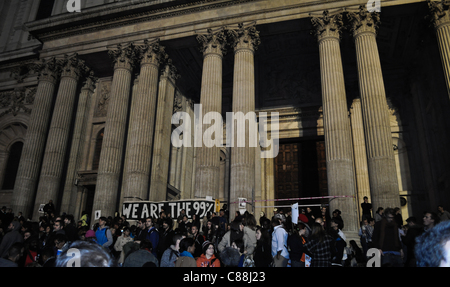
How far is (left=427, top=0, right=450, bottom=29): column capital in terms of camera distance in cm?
1769

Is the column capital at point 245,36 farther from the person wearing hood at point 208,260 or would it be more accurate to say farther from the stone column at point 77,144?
the person wearing hood at point 208,260

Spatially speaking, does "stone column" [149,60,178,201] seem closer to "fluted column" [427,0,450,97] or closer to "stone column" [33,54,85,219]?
"stone column" [33,54,85,219]

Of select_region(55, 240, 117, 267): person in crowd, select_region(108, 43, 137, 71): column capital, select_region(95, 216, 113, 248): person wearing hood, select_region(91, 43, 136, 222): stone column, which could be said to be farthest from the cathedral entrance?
select_region(55, 240, 117, 267): person in crowd

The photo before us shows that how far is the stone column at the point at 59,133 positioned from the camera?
21703 millimetres

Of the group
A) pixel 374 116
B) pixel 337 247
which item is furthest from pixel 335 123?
pixel 337 247

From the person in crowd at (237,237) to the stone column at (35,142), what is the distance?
17.6 metres

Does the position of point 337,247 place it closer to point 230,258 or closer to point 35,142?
point 230,258

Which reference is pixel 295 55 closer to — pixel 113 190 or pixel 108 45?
pixel 108 45

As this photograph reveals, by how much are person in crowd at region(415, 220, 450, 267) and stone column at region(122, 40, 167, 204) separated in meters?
18.5

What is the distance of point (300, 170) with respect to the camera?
2475cm

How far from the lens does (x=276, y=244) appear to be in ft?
27.0

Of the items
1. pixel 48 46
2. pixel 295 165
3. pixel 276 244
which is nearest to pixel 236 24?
pixel 295 165

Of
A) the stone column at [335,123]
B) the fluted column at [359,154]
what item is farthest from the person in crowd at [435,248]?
the fluted column at [359,154]

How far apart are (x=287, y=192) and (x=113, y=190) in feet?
39.3
